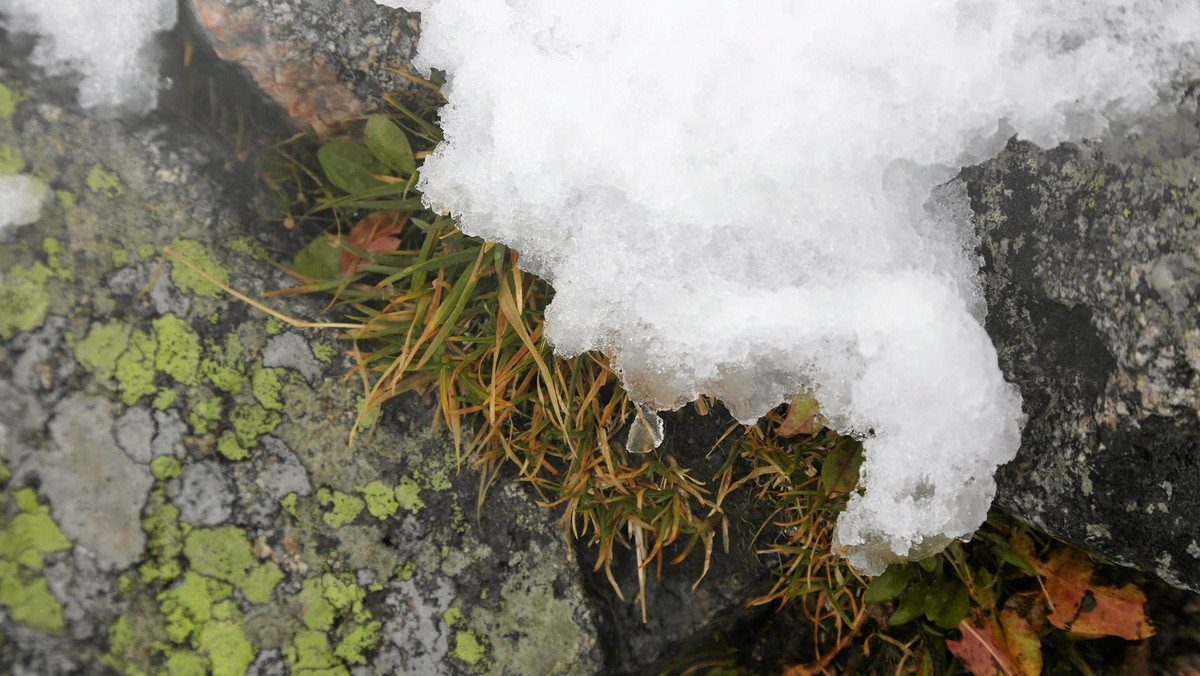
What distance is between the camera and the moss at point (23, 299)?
1854 millimetres

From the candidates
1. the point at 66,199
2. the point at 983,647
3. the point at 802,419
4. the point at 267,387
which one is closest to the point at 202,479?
the point at 267,387

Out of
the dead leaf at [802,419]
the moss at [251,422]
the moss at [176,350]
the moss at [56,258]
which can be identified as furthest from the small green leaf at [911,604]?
the moss at [56,258]

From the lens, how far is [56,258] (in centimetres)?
192

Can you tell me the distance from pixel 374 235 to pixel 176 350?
0.68 meters

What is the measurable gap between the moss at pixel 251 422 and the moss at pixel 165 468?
17 centimetres

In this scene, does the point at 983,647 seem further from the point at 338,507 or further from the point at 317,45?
the point at 317,45

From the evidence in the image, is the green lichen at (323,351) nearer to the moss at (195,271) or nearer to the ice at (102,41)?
the moss at (195,271)

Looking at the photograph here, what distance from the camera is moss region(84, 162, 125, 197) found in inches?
79.4

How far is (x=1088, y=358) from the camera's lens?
1773 mm

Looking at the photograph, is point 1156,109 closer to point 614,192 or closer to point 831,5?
point 831,5

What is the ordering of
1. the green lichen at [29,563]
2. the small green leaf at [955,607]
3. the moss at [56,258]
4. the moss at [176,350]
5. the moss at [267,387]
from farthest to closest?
1. the small green leaf at [955,607]
2. the moss at [267,387]
3. the moss at [176,350]
4. the moss at [56,258]
5. the green lichen at [29,563]

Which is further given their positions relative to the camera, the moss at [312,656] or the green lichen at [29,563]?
the moss at [312,656]

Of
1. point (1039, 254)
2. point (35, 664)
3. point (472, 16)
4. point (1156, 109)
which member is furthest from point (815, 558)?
point (35, 664)

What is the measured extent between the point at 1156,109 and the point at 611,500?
1780 mm
